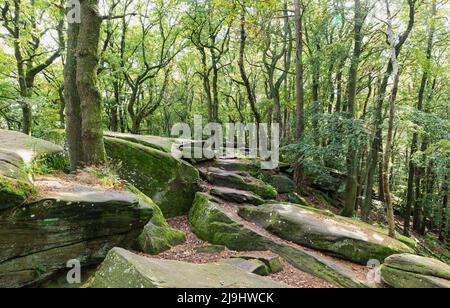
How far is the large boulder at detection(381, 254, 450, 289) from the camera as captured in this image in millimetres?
5418

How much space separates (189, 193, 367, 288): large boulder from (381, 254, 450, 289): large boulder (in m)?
0.66

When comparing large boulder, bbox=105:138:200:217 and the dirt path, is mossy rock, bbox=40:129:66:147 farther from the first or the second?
the dirt path

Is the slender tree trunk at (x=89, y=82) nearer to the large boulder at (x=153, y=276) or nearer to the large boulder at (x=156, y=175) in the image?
the large boulder at (x=156, y=175)

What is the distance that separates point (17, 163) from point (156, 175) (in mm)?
4344

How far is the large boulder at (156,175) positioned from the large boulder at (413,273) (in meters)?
6.02

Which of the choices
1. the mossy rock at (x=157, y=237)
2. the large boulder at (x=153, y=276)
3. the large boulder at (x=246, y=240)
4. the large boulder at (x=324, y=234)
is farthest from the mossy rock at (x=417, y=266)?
the mossy rock at (x=157, y=237)

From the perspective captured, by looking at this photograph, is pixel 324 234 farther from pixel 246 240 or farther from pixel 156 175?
pixel 156 175

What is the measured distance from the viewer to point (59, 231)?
14.3 ft

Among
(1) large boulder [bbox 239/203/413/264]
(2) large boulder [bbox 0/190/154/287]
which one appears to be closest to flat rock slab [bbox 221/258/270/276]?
(1) large boulder [bbox 239/203/413/264]

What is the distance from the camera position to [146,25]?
19.5 m
